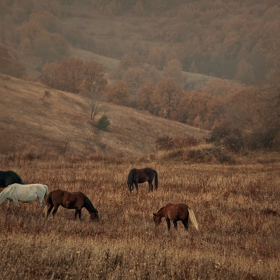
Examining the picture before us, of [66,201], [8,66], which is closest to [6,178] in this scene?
[66,201]

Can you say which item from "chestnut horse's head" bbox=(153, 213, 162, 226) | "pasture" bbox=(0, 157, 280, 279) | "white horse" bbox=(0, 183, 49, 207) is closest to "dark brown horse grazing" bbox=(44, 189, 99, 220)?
"pasture" bbox=(0, 157, 280, 279)

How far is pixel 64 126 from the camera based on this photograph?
65.9m

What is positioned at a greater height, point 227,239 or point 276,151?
point 276,151

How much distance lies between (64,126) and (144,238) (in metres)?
58.5

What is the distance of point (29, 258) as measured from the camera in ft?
21.5

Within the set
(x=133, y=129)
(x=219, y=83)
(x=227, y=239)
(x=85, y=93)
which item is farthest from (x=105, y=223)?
(x=219, y=83)

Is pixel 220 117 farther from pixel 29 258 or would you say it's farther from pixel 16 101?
pixel 29 258

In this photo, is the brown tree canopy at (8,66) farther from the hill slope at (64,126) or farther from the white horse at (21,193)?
the white horse at (21,193)

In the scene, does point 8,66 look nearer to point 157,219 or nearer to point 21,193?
point 21,193

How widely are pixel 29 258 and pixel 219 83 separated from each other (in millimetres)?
180989

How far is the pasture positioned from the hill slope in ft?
98.3

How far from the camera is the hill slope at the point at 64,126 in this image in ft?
175

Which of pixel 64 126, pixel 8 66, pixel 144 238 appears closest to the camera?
pixel 144 238

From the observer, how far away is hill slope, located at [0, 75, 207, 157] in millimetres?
53312
